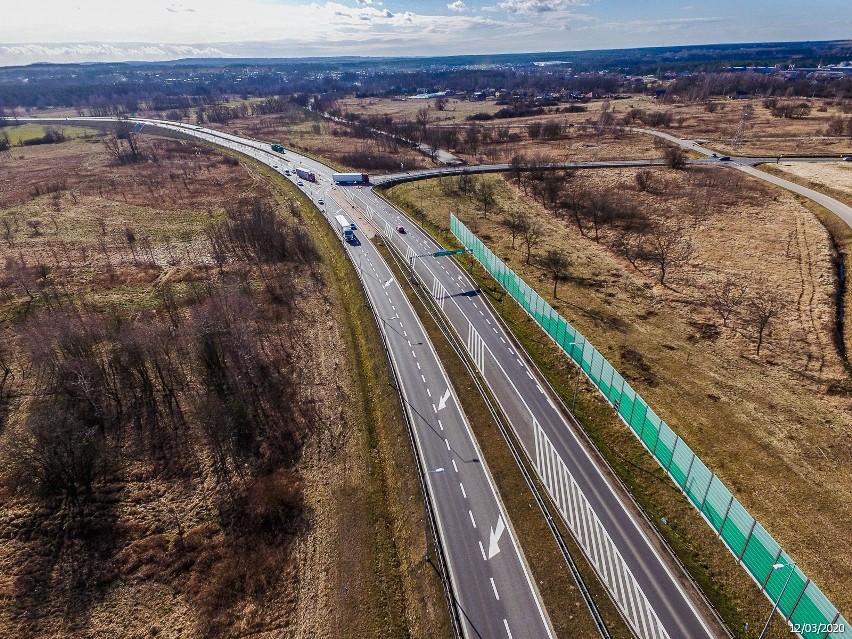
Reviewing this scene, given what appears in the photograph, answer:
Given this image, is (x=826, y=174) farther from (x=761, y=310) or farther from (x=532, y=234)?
(x=532, y=234)

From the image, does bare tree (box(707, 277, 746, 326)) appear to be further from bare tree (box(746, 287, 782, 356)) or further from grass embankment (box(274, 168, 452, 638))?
grass embankment (box(274, 168, 452, 638))

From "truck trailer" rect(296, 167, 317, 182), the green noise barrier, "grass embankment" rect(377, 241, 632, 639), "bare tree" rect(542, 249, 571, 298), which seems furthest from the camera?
"truck trailer" rect(296, 167, 317, 182)

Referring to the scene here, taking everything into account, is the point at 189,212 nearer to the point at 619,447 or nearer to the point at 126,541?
the point at 126,541

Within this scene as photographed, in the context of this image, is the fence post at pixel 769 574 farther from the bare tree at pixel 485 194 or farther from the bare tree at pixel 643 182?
the bare tree at pixel 643 182

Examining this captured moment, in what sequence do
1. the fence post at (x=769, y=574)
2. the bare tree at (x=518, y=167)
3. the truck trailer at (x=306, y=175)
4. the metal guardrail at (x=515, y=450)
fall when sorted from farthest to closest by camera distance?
the truck trailer at (x=306, y=175) → the bare tree at (x=518, y=167) → the metal guardrail at (x=515, y=450) → the fence post at (x=769, y=574)

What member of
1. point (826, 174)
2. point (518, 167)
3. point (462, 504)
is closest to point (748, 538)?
point (462, 504)

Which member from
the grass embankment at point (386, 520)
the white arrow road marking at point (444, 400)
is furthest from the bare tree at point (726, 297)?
the grass embankment at point (386, 520)

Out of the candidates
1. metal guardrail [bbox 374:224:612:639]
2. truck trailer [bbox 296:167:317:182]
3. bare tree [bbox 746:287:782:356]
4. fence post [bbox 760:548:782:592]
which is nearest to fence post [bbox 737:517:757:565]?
fence post [bbox 760:548:782:592]
